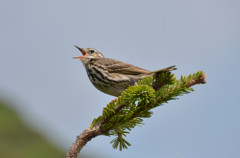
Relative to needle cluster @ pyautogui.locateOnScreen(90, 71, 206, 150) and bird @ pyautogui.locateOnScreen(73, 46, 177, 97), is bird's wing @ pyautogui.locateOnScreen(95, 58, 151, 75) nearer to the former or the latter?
bird @ pyautogui.locateOnScreen(73, 46, 177, 97)

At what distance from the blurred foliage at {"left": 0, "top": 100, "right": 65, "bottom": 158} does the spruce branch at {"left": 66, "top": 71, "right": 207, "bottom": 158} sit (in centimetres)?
7398

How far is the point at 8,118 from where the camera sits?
10975 cm

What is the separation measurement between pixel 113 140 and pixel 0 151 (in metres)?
83.2

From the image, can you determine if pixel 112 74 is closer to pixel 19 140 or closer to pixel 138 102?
pixel 138 102

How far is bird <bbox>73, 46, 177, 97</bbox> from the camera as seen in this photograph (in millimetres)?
8672

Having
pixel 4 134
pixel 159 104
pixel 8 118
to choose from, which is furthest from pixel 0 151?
pixel 159 104

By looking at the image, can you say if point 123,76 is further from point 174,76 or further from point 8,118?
point 8,118

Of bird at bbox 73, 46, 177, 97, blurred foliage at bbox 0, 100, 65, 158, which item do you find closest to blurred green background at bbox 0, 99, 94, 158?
blurred foliage at bbox 0, 100, 65, 158

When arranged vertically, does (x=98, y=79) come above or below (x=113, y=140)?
above

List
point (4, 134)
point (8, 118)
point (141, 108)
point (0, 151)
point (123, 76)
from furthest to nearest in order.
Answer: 1. point (8, 118)
2. point (4, 134)
3. point (0, 151)
4. point (123, 76)
5. point (141, 108)

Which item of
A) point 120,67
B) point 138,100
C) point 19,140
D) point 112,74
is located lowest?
point 138,100

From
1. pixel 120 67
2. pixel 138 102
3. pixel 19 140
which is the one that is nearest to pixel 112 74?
pixel 120 67

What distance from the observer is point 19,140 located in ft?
324

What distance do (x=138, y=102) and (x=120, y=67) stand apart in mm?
3707
